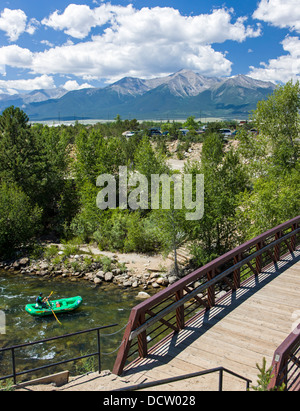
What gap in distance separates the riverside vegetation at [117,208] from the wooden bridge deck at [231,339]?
35.6ft

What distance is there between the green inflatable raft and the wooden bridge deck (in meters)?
12.0

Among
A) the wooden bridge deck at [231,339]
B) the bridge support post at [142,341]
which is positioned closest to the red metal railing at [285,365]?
the wooden bridge deck at [231,339]

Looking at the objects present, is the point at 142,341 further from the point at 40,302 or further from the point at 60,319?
the point at 40,302

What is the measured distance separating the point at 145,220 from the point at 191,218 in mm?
→ 6887

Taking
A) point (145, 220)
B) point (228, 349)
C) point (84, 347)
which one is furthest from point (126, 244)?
point (228, 349)

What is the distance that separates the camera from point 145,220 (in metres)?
28.3

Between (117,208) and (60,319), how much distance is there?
48.6 feet

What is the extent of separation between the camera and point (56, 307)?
18312mm

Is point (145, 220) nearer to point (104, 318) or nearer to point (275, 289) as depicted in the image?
point (104, 318)

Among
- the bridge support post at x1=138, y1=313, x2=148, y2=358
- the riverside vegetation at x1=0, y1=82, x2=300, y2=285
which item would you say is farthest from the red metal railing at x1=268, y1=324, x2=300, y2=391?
the riverside vegetation at x1=0, y1=82, x2=300, y2=285

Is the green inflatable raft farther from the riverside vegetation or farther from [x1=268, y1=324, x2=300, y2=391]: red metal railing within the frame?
[x1=268, y1=324, x2=300, y2=391]: red metal railing

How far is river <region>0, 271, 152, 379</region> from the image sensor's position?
47.1 feet
